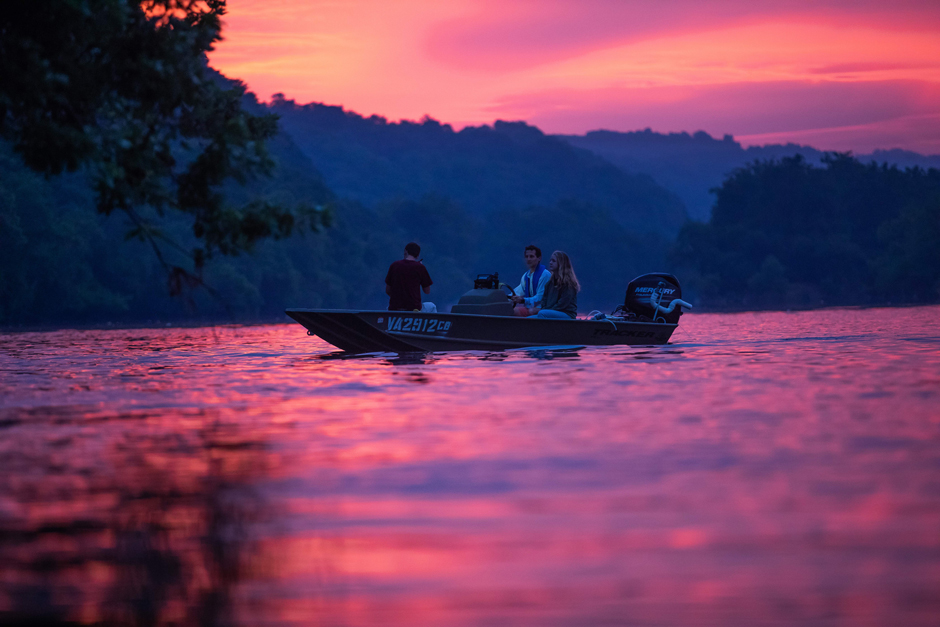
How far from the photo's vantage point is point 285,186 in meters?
89.8

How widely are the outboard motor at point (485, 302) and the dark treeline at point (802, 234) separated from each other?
75.1 m

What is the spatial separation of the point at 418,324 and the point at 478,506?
11.3m

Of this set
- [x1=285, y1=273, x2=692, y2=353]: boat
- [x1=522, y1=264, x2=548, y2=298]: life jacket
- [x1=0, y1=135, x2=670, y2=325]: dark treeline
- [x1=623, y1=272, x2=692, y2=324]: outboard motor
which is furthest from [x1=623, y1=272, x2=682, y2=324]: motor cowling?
[x1=0, y1=135, x2=670, y2=325]: dark treeline

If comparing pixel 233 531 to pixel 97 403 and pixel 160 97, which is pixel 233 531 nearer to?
pixel 97 403

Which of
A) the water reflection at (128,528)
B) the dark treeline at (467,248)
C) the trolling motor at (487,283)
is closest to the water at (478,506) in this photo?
the water reflection at (128,528)

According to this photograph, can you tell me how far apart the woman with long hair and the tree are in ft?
22.7

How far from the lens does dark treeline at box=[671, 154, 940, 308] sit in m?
91.9

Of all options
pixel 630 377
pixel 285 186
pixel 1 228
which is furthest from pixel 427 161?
pixel 630 377

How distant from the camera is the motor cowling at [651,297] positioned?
19062 mm

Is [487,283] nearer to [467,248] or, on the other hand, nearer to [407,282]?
[407,282]

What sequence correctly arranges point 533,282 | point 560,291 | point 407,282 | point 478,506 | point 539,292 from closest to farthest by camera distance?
1. point 478,506
2. point 407,282
3. point 560,291
4. point 539,292
5. point 533,282

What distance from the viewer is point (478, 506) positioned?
5625 mm

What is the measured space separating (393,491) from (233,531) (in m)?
1.06

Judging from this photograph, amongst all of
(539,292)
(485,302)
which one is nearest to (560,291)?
(539,292)
